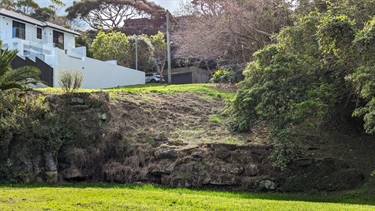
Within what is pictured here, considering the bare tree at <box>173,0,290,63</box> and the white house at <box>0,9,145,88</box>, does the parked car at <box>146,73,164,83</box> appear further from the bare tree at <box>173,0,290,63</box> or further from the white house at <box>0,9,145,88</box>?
the bare tree at <box>173,0,290,63</box>

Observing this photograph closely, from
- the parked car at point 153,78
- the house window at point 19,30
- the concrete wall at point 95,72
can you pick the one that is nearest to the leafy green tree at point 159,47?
the parked car at point 153,78

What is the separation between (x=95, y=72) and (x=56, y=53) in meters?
4.12

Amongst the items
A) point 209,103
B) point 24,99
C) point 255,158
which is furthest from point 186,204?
point 209,103

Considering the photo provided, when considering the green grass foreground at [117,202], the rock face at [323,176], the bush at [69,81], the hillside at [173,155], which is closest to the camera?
the green grass foreground at [117,202]

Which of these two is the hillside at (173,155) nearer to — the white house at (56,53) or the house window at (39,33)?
the white house at (56,53)

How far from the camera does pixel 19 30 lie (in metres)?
34.0

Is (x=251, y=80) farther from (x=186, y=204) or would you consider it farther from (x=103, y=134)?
(x=186, y=204)

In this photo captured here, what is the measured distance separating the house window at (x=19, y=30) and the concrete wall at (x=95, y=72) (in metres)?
7.43

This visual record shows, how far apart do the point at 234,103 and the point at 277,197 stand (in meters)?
4.30

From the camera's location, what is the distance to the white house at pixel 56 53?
26.7m

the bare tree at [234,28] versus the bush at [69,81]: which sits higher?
the bare tree at [234,28]

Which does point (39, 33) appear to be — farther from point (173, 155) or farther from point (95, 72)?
point (173, 155)

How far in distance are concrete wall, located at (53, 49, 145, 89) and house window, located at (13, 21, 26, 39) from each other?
743 centimetres

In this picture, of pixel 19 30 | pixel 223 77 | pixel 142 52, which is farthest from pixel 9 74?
pixel 142 52
